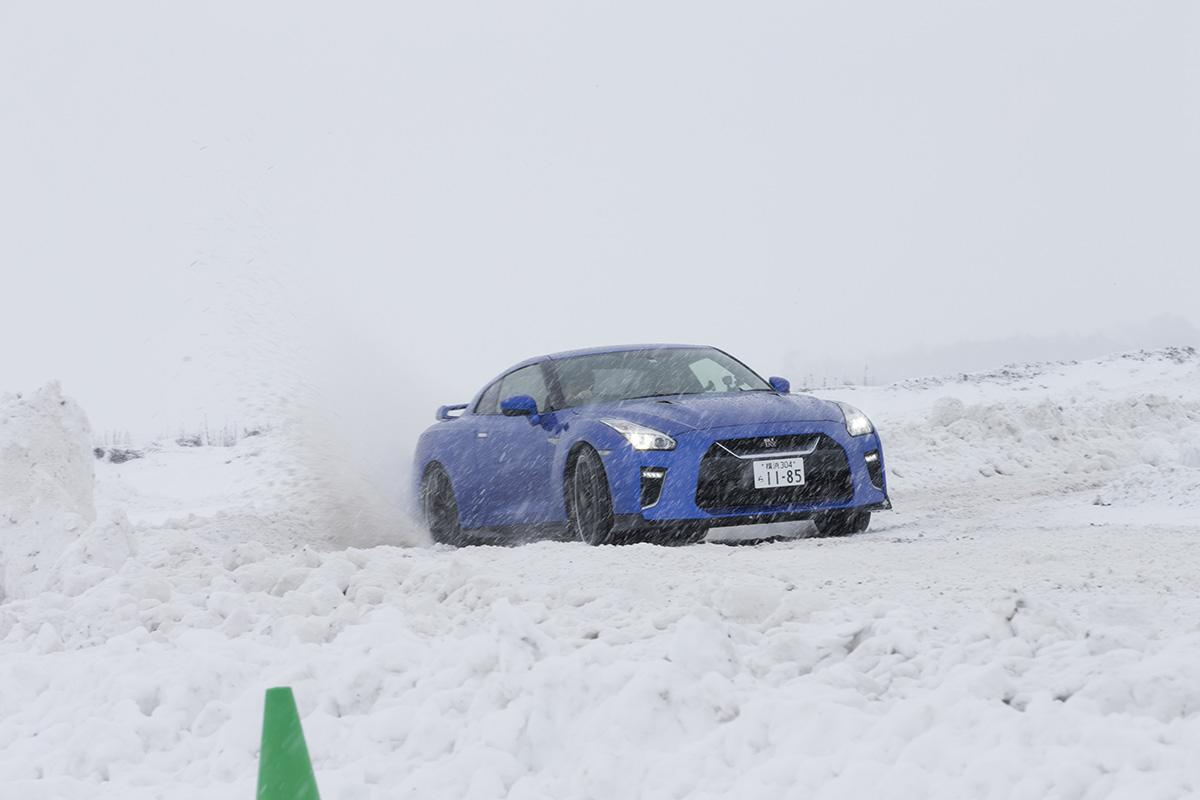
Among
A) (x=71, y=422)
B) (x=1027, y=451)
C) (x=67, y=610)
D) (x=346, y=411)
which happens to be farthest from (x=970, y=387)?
(x=67, y=610)

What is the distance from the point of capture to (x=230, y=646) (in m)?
5.13

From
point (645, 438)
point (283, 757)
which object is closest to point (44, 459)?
point (645, 438)

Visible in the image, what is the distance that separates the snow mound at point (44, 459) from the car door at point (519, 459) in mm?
2520

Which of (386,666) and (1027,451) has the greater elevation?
(386,666)

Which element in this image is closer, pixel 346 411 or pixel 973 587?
pixel 973 587

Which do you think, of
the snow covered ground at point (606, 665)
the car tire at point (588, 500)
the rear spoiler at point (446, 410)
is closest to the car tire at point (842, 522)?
the snow covered ground at point (606, 665)

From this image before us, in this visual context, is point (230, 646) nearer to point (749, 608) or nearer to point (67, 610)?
point (67, 610)

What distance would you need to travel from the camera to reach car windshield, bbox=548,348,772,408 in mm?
9086

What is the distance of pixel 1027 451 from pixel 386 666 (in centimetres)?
1140

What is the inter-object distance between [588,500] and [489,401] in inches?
84.6

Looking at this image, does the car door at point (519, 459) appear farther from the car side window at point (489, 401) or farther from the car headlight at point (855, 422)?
the car headlight at point (855, 422)

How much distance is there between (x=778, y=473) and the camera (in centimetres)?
807

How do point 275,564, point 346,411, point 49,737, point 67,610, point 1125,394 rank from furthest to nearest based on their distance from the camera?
point 1125,394
point 346,411
point 275,564
point 67,610
point 49,737

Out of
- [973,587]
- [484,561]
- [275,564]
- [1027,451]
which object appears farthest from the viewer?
[1027,451]
